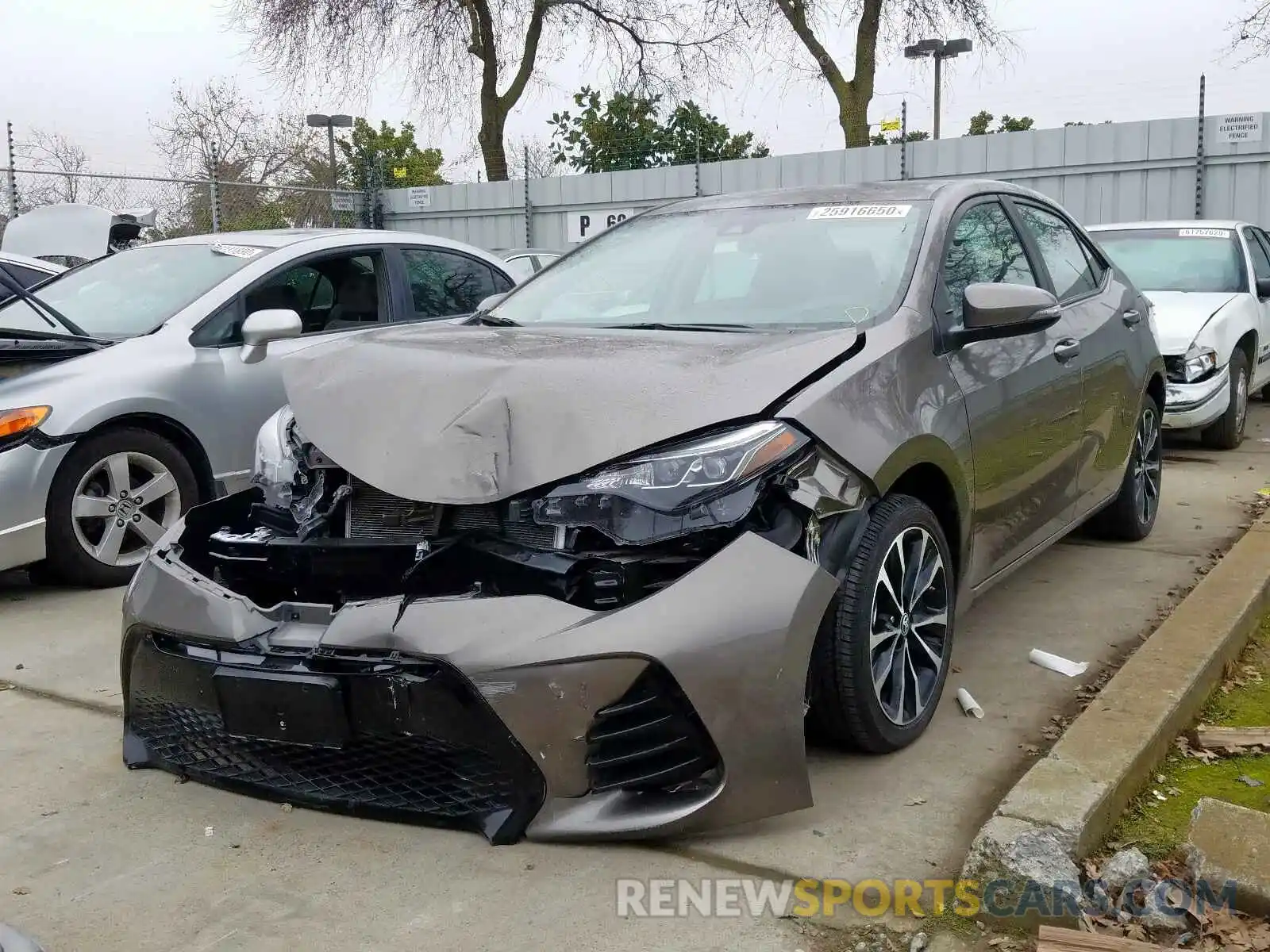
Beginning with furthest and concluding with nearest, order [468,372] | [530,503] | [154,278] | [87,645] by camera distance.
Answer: [154,278]
[87,645]
[468,372]
[530,503]

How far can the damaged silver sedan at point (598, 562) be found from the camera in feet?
8.41

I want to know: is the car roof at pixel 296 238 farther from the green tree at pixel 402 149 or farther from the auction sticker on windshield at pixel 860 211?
the green tree at pixel 402 149

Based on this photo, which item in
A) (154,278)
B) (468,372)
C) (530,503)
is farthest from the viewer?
(154,278)

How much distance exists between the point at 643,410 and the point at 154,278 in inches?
155

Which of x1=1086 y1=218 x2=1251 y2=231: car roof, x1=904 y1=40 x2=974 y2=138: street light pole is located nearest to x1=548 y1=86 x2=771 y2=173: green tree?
x1=904 y1=40 x2=974 y2=138: street light pole

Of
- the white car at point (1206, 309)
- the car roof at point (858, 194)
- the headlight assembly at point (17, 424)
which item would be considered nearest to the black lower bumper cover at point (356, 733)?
the headlight assembly at point (17, 424)

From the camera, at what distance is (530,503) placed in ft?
9.02

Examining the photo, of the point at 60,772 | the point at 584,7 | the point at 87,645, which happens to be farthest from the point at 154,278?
the point at 584,7

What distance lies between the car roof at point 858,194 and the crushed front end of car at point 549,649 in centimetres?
154

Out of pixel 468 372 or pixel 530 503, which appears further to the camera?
pixel 468 372

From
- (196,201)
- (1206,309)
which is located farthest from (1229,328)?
(196,201)

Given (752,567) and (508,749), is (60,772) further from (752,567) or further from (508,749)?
(752,567)

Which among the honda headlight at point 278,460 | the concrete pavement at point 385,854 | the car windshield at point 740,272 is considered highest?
the car windshield at point 740,272

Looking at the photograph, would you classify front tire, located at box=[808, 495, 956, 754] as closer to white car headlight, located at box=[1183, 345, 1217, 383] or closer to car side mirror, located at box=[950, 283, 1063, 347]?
car side mirror, located at box=[950, 283, 1063, 347]
